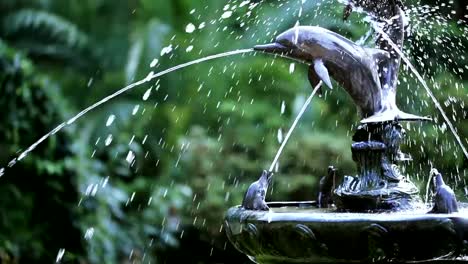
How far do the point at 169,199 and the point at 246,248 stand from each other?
4.27 meters

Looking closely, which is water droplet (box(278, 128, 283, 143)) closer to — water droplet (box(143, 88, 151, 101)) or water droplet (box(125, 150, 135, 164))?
water droplet (box(125, 150, 135, 164))

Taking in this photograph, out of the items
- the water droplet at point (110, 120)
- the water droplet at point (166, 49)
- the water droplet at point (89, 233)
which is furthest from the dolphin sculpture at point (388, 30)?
the water droplet at point (166, 49)

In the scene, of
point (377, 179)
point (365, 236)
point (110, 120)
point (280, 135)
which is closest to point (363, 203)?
point (377, 179)

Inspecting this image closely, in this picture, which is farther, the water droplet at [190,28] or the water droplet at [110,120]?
the water droplet at [190,28]

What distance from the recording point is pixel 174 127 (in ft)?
25.3

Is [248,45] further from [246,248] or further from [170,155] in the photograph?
[246,248]

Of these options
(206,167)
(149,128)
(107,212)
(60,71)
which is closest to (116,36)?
(60,71)

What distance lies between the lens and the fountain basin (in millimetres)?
2514

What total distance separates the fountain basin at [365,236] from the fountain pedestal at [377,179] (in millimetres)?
343

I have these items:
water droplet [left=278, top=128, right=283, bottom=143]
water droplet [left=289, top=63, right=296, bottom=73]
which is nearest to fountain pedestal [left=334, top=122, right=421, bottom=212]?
water droplet [left=278, top=128, right=283, bottom=143]

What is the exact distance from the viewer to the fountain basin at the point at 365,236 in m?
2.51

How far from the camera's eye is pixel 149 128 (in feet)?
25.7

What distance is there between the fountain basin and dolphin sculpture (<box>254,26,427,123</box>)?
0.58m

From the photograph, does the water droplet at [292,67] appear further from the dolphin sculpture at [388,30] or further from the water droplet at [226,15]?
the dolphin sculpture at [388,30]
